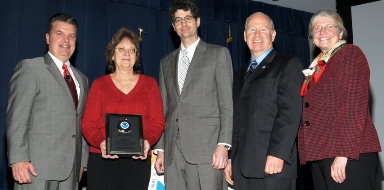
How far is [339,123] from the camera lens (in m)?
2.77

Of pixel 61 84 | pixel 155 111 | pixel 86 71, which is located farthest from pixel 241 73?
pixel 86 71

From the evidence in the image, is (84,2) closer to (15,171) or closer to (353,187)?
(15,171)

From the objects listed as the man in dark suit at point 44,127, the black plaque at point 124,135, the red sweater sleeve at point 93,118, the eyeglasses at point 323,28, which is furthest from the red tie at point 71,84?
the eyeglasses at point 323,28

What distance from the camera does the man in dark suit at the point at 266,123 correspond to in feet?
9.55

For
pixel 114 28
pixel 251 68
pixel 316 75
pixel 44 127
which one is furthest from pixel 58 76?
pixel 114 28

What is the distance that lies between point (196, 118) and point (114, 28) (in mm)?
3626

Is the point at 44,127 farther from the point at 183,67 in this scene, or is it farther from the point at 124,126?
→ the point at 183,67

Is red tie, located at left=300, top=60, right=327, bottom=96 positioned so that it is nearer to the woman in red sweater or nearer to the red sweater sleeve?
the woman in red sweater

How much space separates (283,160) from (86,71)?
4.00 metres

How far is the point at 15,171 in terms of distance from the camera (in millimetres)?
3088

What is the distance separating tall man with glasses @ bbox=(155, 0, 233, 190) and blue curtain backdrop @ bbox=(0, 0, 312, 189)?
3.04 meters

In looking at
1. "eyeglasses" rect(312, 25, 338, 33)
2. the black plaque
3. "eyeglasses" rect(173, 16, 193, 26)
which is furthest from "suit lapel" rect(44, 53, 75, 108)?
"eyeglasses" rect(312, 25, 338, 33)

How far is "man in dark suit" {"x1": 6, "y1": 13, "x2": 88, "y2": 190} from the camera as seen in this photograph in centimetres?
310

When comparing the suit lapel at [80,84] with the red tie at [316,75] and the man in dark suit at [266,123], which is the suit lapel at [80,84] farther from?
the red tie at [316,75]
